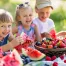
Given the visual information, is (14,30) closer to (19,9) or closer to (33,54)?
(19,9)

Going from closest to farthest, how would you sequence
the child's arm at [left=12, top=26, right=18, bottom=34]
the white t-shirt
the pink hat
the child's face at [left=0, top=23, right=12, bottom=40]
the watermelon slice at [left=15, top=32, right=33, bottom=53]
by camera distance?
the child's face at [left=0, top=23, right=12, bottom=40] → the watermelon slice at [left=15, top=32, right=33, bottom=53] → the child's arm at [left=12, top=26, right=18, bottom=34] → the pink hat → the white t-shirt

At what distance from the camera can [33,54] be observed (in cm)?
379

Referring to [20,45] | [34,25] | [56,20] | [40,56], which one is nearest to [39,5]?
[34,25]

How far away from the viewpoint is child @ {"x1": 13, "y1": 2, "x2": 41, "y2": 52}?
4.35m

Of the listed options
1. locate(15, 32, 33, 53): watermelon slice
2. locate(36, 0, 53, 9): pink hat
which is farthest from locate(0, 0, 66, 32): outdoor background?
locate(15, 32, 33, 53): watermelon slice

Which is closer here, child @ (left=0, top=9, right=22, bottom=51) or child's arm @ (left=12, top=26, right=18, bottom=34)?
child @ (left=0, top=9, right=22, bottom=51)

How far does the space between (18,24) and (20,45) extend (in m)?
0.58

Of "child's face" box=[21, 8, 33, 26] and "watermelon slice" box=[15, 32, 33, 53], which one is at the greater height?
"child's face" box=[21, 8, 33, 26]

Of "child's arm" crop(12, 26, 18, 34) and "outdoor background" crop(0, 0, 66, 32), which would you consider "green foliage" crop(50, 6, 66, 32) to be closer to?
"outdoor background" crop(0, 0, 66, 32)

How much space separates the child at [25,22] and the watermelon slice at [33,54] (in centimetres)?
62

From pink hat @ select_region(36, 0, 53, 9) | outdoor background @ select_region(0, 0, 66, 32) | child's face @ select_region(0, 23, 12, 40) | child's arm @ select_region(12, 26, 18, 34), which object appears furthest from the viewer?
outdoor background @ select_region(0, 0, 66, 32)

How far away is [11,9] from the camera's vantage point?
9.34m

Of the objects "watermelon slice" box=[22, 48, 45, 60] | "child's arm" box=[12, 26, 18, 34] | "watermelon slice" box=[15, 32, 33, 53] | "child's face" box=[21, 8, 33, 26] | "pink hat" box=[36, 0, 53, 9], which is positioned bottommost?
"watermelon slice" box=[22, 48, 45, 60]

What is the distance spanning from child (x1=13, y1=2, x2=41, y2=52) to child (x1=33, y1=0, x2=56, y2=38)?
17 centimetres
